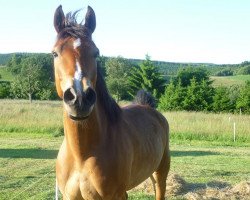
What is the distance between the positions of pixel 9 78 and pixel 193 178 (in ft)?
142

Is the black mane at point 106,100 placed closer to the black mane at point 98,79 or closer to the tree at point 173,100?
the black mane at point 98,79

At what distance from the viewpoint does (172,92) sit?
102 feet

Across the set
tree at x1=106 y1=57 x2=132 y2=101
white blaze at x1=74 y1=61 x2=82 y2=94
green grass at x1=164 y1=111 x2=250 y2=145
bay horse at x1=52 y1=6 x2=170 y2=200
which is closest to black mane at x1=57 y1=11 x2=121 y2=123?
bay horse at x1=52 y1=6 x2=170 y2=200

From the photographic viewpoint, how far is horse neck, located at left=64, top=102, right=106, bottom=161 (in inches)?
118

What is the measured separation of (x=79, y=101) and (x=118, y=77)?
4232 centimetres

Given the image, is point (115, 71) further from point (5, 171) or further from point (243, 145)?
point (5, 171)

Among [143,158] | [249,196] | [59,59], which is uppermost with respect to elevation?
[59,59]

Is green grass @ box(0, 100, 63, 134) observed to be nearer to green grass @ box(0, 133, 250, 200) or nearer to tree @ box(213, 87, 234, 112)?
green grass @ box(0, 133, 250, 200)

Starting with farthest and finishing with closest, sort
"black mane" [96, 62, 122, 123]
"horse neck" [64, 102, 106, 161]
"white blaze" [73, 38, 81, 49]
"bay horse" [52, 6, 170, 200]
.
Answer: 1. "black mane" [96, 62, 122, 123]
2. "horse neck" [64, 102, 106, 161]
3. "white blaze" [73, 38, 81, 49]
4. "bay horse" [52, 6, 170, 200]

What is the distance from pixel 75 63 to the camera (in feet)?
8.48

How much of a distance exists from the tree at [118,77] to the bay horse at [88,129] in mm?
33014

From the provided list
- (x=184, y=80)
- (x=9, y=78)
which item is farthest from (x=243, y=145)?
(x=9, y=78)

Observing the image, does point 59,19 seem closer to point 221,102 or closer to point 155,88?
point 221,102

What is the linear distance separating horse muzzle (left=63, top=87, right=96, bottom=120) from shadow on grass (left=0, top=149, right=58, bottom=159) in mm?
9332
